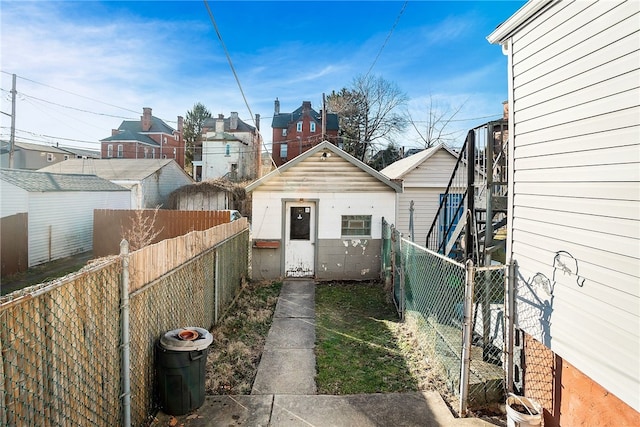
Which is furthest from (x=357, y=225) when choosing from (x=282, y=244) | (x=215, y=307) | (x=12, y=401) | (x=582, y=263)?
(x=12, y=401)

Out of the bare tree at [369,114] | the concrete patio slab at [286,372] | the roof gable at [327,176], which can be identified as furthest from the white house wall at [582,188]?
the bare tree at [369,114]

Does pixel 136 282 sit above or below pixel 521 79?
below

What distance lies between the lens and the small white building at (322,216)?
9930 millimetres

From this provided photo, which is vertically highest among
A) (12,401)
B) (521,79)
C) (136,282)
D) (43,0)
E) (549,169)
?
(43,0)

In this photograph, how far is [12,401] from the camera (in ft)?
6.47

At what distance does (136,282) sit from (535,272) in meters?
3.97

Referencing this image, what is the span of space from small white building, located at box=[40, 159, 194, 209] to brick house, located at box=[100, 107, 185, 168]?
13556 mm

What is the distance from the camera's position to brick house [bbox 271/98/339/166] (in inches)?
1577

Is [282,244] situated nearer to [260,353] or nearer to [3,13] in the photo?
[260,353]

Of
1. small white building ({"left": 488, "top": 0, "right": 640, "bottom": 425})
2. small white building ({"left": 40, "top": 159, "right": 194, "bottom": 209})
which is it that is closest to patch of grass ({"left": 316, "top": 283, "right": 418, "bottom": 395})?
small white building ({"left": 488, "top": 0, "right": 640, "bottom": 425})

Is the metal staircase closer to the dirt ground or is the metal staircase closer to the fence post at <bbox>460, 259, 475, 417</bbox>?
the fence post at <bbox>460, 259, 475, 417</bbox>

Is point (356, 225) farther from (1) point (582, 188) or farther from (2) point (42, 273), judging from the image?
(2) point (42, 273)

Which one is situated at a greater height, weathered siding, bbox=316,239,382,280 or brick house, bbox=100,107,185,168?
brick house, bbox=100,107,185,168

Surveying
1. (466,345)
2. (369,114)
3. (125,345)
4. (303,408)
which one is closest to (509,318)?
(466,345)
